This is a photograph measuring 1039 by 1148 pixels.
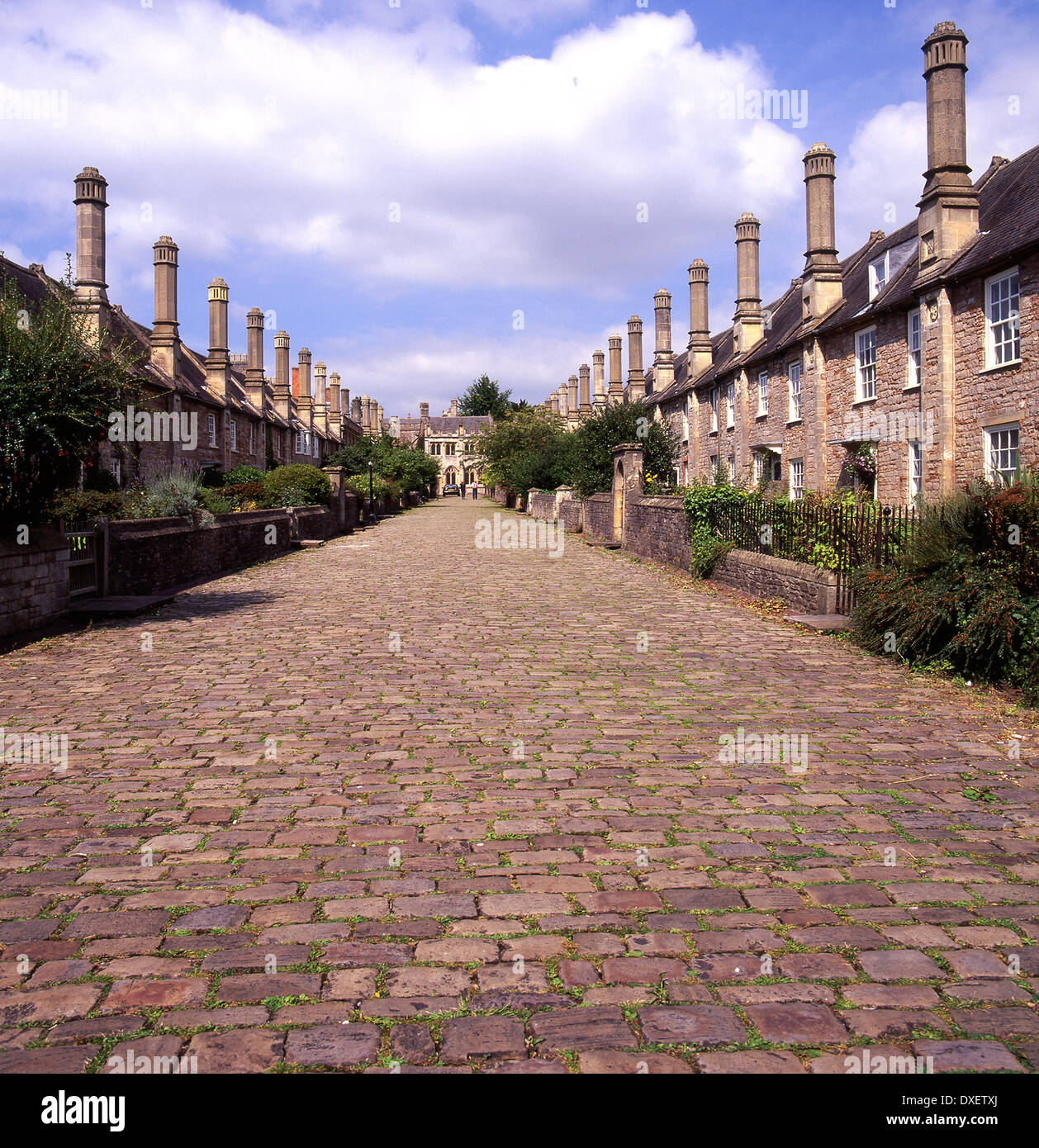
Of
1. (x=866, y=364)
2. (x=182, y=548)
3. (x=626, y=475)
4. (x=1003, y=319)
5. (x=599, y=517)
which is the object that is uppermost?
(x=866, y=364)

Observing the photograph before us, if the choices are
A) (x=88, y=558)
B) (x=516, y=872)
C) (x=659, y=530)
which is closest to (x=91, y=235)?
(x=88, y=558)

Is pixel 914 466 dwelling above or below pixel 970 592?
above

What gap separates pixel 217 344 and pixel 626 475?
2378cm

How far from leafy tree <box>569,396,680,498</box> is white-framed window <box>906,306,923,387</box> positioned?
1126 centimetres

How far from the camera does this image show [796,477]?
30.1 meters

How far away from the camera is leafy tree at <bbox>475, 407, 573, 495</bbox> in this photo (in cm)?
4934

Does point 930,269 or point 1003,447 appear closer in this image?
point 1003,447

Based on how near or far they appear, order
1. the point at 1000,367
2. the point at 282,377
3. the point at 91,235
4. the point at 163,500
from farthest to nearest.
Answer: the point at 282,377 < the point at 91,235 < the point at 1000,367 < the point at 163,500

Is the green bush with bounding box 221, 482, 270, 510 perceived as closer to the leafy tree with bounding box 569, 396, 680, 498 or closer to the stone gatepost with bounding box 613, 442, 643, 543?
the leafy tree with bounding box 569, 396, 680, 498

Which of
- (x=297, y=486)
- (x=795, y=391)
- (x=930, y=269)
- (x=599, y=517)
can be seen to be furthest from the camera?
(x=297, y=486)

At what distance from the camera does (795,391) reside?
29.9m

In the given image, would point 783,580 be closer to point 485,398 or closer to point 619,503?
point 619,503

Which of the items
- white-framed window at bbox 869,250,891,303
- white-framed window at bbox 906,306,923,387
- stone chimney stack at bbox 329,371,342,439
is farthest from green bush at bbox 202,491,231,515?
stone chimney stack at bbox 329,371,342,439
